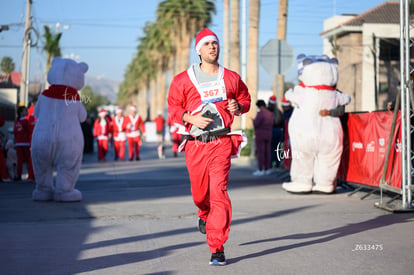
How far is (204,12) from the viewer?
4697cm

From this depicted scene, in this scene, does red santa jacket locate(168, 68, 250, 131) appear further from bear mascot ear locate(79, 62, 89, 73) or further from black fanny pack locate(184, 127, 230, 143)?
bear mascot ear locate(79, 62, 89, 73)

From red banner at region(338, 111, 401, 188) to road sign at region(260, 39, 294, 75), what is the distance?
4.49 meters

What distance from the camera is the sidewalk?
567 centimetres

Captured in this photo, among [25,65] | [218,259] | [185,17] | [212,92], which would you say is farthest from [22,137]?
[185,17]

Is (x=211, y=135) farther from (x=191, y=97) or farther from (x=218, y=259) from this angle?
(x=218, y=259)

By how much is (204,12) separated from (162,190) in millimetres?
35489

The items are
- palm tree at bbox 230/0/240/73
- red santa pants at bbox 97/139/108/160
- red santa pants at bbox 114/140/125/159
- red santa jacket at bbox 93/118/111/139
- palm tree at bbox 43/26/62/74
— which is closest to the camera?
red santa jacket at bbox 93/118/111/139

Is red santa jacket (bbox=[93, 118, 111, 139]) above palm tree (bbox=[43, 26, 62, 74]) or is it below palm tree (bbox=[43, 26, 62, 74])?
below

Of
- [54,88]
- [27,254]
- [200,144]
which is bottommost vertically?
[27,254]

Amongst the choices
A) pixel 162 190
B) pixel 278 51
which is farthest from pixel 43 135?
pixel 278 51

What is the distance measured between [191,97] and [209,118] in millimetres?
373

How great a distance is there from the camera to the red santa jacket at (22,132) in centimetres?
1528

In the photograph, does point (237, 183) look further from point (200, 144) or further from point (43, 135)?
point (200, 144)

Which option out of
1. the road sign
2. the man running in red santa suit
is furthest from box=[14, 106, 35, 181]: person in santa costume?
the man running in red santa suit
